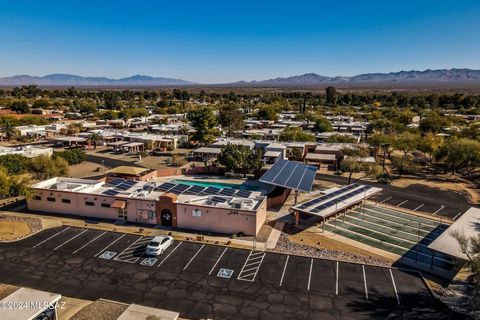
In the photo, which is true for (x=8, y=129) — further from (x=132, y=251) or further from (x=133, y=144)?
(x=132, y=251)

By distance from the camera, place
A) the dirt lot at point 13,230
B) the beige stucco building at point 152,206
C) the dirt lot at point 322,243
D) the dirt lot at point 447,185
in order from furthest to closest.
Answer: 1. the dirt lot at point 447,185
2. the beige stucco building at point 152,206
3. the dirt lot at point 13,230
4. the dirt lot at point 322,243

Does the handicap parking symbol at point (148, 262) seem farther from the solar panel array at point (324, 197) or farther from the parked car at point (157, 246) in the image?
the solar panel array at point (324, 197)

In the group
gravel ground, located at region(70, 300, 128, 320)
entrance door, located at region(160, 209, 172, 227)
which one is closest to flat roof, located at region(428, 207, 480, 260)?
gravel ground, located at region(70, 300, 128, 320)

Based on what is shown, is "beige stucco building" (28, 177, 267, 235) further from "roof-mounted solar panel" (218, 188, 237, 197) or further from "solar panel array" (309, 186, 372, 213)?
"solar panel array" (309, 186, 372, 213)

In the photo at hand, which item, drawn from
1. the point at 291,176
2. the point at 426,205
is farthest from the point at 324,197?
the point at 426,205

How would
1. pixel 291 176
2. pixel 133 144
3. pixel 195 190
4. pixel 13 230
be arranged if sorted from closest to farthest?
pixel 13 230
pixel 195 190
pixel 291 176
pixel 133 144

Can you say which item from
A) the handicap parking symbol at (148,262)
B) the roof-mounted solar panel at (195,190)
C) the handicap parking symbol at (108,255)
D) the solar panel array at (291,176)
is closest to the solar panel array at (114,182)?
the roof-mounted solar panel at (195,190)

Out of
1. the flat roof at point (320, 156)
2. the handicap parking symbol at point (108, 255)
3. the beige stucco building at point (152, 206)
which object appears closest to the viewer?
the handicap parking symbol at point (108, 255)
